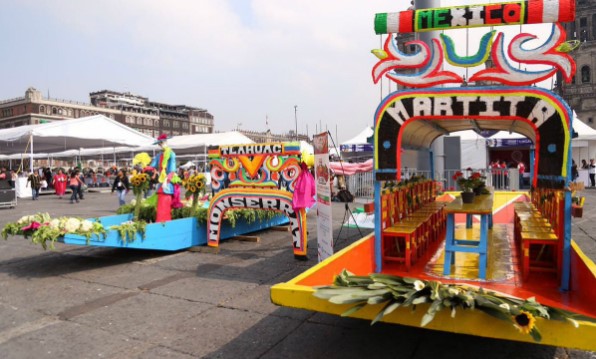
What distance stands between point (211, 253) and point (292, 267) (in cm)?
193

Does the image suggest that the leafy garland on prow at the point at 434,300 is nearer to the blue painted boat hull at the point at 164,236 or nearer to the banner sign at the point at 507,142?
the blue painted boat hull at the point at 164,236

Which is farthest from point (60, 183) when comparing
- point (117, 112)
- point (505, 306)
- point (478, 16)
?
point (117, 112)

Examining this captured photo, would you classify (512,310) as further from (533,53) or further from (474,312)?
(533,53)

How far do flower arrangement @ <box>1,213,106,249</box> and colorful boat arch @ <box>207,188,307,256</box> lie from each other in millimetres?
2100

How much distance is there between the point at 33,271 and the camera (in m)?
6.80

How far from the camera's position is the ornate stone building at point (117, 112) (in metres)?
→ 89.2

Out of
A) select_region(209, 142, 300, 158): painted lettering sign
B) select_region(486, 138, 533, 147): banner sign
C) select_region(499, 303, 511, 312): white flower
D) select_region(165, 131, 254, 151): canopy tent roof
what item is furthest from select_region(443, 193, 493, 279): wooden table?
select_region(165, 131, 254, 151): canopy tent roof

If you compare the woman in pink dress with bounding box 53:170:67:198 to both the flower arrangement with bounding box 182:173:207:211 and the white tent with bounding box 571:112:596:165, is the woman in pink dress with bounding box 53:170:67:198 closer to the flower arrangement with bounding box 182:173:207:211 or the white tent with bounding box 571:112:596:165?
the flower arrangement with bounding box 182:173:207:211

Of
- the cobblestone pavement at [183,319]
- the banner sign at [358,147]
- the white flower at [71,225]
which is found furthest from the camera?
the banner sign at [358,147]

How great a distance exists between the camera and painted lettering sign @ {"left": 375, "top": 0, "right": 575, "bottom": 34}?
4.07m

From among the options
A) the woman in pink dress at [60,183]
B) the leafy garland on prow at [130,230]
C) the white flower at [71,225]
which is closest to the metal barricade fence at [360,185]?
the leafy garland on prow at [130,230]

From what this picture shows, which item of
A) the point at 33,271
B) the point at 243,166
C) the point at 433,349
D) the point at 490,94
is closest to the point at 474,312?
the point at 433,349

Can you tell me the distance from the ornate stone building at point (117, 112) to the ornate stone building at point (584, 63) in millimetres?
75579

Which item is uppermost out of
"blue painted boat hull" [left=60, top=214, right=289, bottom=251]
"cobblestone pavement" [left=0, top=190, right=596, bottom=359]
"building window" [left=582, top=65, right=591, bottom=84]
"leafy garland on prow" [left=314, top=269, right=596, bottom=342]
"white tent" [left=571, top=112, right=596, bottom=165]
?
"building window" [left=582, top=65, right=591, bottom=84]
